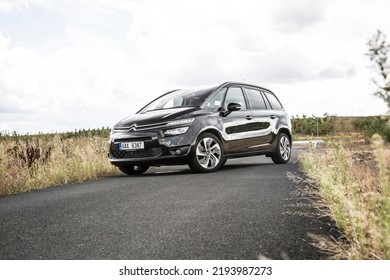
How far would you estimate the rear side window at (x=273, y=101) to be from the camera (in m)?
10.7

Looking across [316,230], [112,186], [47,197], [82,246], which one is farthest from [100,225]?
[112,186]

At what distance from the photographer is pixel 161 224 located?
4.06 meters

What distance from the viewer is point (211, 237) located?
11.6ft

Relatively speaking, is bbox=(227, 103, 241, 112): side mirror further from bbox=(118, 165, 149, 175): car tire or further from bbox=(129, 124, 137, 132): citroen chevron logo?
bbox=(118, 165, 149, 175): car tire

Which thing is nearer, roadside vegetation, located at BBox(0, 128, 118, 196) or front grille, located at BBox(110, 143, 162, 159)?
roadside vegetation, located at BBox(0, 128, 118, 196)

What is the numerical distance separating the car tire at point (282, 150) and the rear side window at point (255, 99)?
888 mm

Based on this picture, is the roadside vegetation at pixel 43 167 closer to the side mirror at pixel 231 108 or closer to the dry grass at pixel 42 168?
the dry grass at pixel 42 168

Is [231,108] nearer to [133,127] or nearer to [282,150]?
[133,127]

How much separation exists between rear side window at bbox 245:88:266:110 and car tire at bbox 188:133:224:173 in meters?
1.76

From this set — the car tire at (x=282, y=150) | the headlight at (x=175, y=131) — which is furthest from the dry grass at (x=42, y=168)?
the car tire at (x=282, y=150)

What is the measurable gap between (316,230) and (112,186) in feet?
13.2

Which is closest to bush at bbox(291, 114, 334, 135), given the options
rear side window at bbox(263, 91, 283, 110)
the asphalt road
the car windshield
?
rear side window at bbox(263, 91, 283, 110)

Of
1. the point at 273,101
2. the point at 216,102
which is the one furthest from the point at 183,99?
the point at 273,101

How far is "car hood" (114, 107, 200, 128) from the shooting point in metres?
8.10
